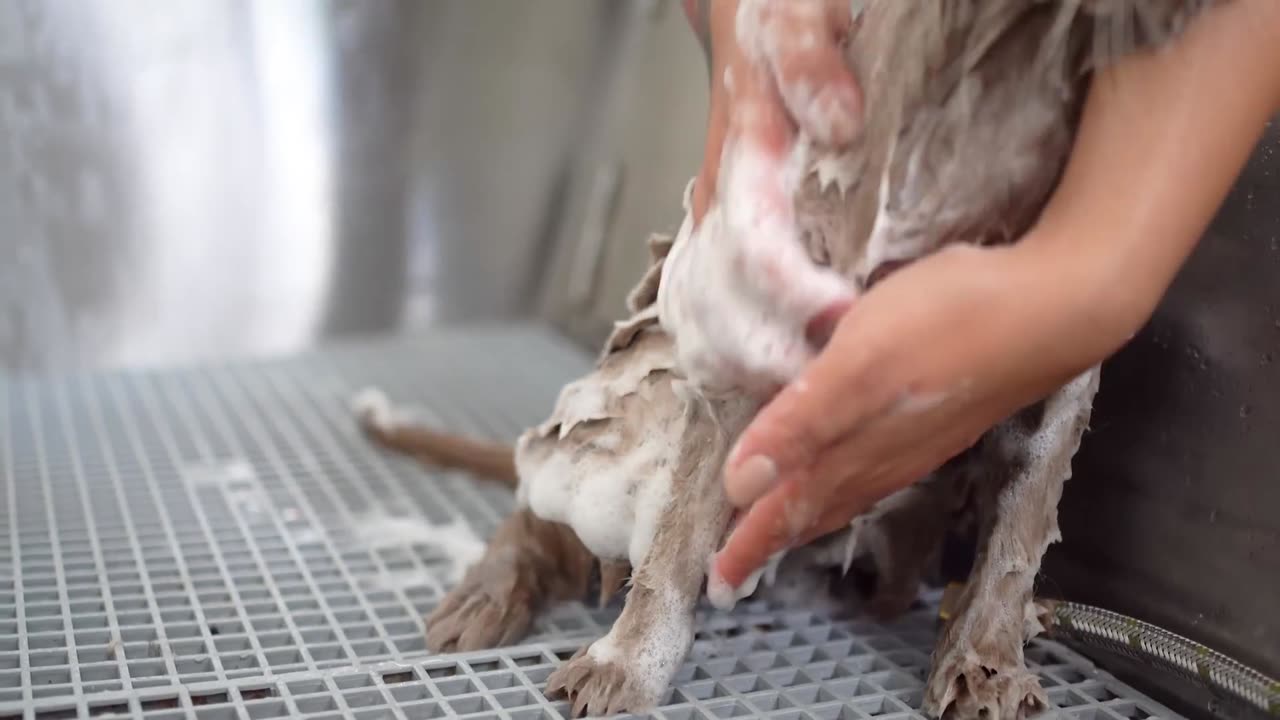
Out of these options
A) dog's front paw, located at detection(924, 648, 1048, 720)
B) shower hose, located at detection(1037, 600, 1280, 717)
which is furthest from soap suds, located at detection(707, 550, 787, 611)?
shower hose, located at detection(1037, 600, 1280, 717)

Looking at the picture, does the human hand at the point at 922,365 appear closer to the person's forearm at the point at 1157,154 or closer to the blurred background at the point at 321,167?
the person's forearm at the point at 1157,154

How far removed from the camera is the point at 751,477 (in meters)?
0.71

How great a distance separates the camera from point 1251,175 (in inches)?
34.1

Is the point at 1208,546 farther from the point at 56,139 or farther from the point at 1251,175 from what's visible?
the point at 56,139

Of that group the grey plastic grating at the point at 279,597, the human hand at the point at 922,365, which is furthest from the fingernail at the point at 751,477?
the grey plastic grating at the point at 279,597

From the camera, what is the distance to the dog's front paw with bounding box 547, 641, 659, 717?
2.70ft

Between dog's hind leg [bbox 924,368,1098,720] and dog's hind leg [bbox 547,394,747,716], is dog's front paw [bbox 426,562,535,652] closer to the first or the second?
dog's hind leg [bbox 547,394,747,716]

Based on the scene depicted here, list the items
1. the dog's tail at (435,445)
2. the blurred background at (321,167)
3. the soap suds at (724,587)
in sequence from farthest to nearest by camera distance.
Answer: the blurred background at (321,167)
the dog's tail at (435,445)
the soap suds at (724,587)

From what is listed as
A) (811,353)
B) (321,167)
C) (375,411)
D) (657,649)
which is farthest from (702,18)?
(321,167)

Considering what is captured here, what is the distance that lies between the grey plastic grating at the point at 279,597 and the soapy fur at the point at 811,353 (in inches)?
2.1

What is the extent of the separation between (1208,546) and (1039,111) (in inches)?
15.0

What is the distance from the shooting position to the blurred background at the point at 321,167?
1.65m

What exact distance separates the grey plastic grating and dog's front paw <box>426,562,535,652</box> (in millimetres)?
22

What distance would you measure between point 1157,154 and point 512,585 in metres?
0.59
